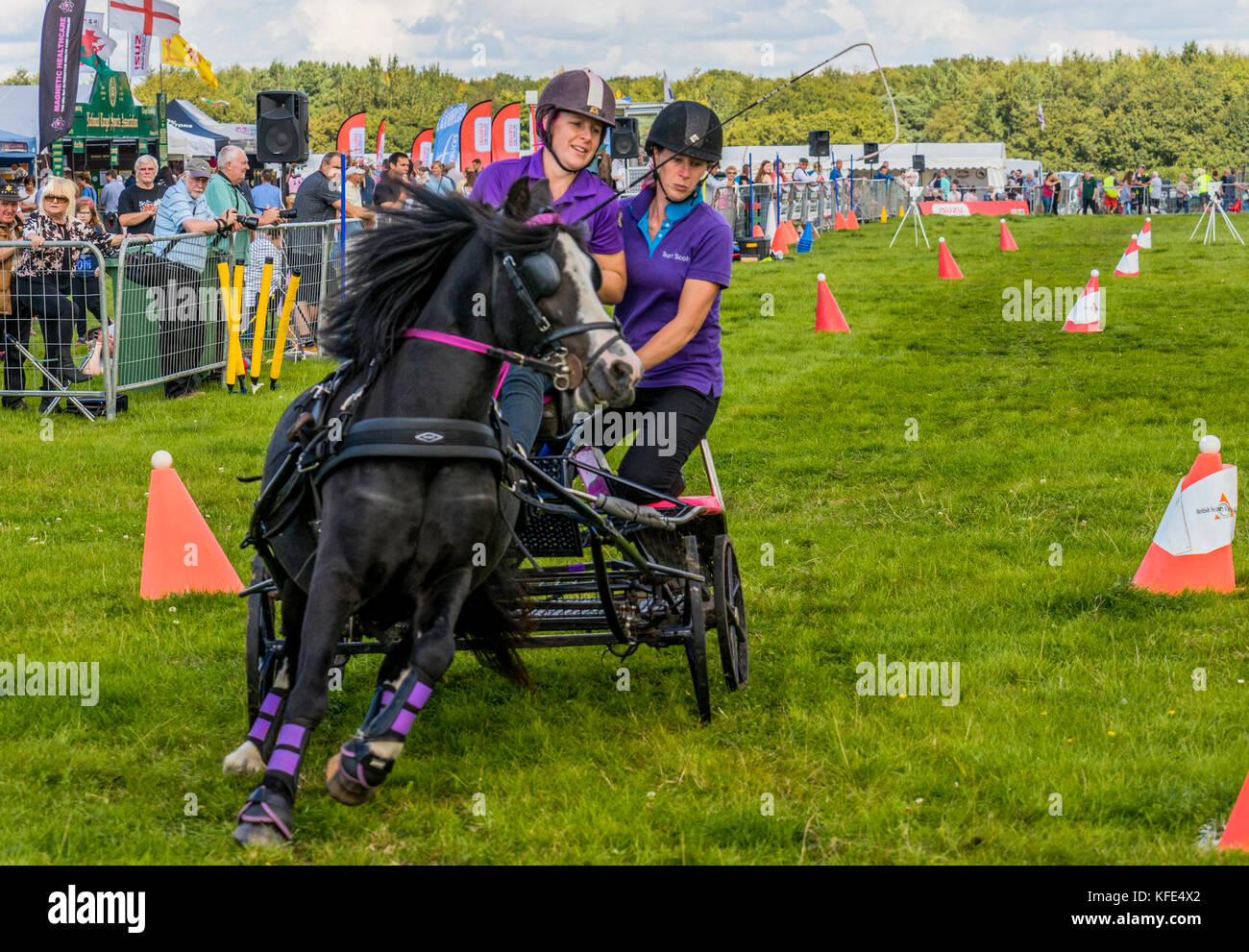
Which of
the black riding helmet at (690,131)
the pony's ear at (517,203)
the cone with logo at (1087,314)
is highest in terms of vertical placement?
the black riding helmet at (690,131)

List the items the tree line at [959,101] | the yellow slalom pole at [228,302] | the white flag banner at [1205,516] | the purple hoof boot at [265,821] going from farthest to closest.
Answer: the tree line at [959,101], the yellow slalom pole at [228,302], the white flag banner at [1205,516], the purple hoof boot at [265,821]

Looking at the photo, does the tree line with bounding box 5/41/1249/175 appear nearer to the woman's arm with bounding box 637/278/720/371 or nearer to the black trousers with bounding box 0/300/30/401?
the black trousers with bounding box 0/300/30/401

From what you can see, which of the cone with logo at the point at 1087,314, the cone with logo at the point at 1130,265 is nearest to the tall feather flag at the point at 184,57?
the cone with logo at the point at 1130,265

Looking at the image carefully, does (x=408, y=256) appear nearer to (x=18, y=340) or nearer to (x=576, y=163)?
(x=576, y=163)

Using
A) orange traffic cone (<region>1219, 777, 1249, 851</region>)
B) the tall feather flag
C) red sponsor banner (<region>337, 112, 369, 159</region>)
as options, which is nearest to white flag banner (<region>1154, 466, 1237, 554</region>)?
orange traffic cone (<region>1219, 777, 1249, 851</region>)

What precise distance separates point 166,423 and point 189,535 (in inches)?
197

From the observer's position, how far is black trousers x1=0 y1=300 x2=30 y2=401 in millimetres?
12430

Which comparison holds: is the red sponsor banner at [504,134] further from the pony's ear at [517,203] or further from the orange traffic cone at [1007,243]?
the pony's ear at [517,203]

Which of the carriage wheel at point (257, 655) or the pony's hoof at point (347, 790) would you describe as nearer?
the pony's hoof at point (347, 790)

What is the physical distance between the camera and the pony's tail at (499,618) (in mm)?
4848

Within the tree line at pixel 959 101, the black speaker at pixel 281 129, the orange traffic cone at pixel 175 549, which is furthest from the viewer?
the tree line at pixel 959 101

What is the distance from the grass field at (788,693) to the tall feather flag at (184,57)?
73.9ft

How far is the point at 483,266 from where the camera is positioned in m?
4.18
